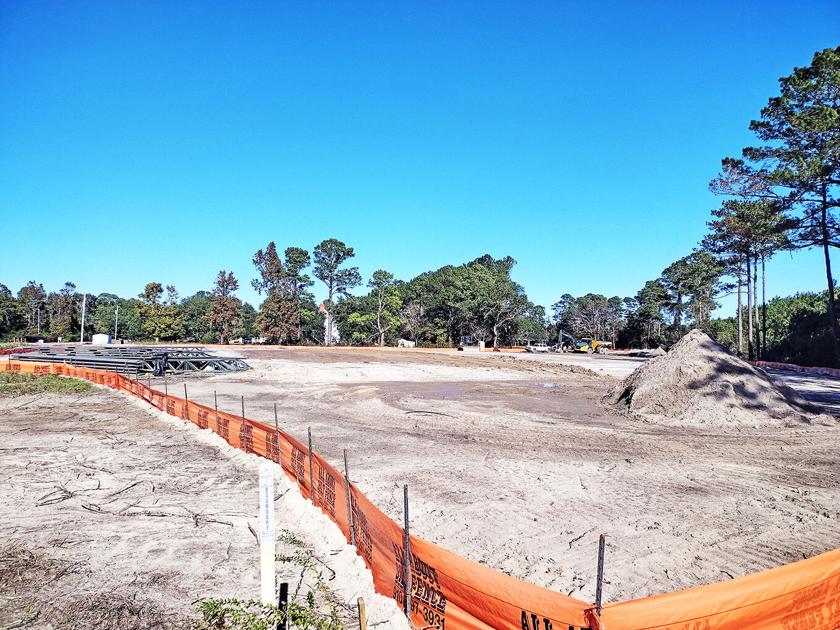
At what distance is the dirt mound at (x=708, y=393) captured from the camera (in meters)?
17.0

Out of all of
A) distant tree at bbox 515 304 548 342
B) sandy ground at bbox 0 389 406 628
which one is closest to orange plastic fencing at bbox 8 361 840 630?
sandy ground at bbox 0 389 406 628

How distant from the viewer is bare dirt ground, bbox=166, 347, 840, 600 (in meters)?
7.14

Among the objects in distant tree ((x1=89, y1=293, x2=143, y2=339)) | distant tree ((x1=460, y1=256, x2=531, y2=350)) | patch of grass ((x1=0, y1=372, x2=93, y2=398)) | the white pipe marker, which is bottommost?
patch of grass ((x1=0, y1=372, x2=93, y2=398))

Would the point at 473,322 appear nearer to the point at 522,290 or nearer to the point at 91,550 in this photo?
the point at 522,290

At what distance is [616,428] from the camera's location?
16.5 meters

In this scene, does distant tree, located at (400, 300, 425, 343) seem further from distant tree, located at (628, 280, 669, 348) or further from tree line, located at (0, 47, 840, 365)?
distant tree, located at (628, 280, 669, 348)

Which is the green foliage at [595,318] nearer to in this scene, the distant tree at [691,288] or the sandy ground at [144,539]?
the distant tree at [691,288]

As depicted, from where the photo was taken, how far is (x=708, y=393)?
712 inches

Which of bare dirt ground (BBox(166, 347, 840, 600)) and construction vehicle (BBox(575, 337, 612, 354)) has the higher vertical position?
construction vehicle (BBox(575, 337, 612, 354))

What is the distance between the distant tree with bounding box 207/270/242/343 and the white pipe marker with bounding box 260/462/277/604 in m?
80.2

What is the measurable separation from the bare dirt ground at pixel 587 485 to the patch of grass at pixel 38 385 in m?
10.1

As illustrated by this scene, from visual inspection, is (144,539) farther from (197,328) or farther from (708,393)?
(197,328)

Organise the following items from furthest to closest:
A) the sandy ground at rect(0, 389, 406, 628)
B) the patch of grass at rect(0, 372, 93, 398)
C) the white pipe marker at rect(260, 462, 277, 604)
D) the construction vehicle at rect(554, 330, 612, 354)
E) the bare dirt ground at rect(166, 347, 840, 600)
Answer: the construction vehicle at rect(554, 330, 612, 354), the patch of grass at rect(0, 372, 93, 398), the bare dirt ground at rect(166, 347, 840, 600), the sandy ground at rect(0, 389, 406, 628), the white pipe marker at rect(260, 462, 277, 604)

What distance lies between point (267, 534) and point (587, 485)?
8216 millimetres
